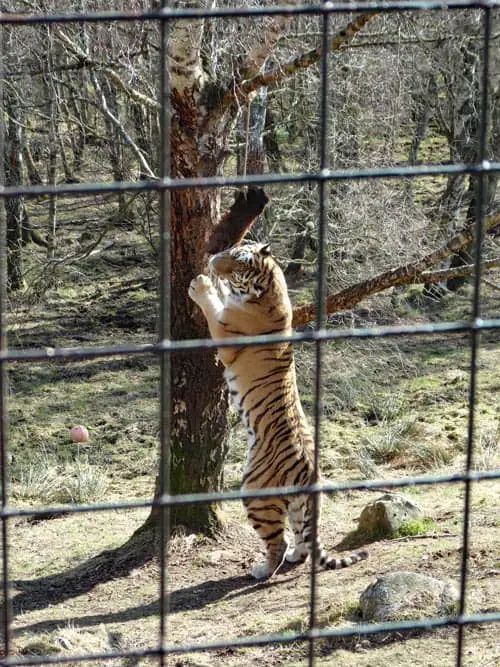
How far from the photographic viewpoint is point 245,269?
6707mm

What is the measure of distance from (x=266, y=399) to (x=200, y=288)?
29.7 inches

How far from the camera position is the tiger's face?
665 centimetres

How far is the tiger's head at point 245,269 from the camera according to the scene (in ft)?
21.8

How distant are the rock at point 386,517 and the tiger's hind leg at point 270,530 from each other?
65 cm

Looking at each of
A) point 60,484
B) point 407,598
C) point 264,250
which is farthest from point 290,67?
point 60,484

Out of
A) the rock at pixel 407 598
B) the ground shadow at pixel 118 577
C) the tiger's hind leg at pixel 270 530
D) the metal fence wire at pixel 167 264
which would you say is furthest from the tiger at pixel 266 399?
the metal fence wire at pixel 167 264

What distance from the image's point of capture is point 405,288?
1321 centimetres

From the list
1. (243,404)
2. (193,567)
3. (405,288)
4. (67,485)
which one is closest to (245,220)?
(243,404)

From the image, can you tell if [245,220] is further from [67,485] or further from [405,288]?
[405,288]

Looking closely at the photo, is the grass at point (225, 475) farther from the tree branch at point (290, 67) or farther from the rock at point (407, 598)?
the tree branch at point (290, 67)

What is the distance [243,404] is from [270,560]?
92cm

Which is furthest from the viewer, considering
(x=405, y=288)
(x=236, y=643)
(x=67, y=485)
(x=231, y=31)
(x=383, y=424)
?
(x=405, y=288)

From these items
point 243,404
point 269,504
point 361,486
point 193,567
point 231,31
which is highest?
point 231,31

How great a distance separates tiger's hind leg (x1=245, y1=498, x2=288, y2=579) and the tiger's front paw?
122 centimetres
